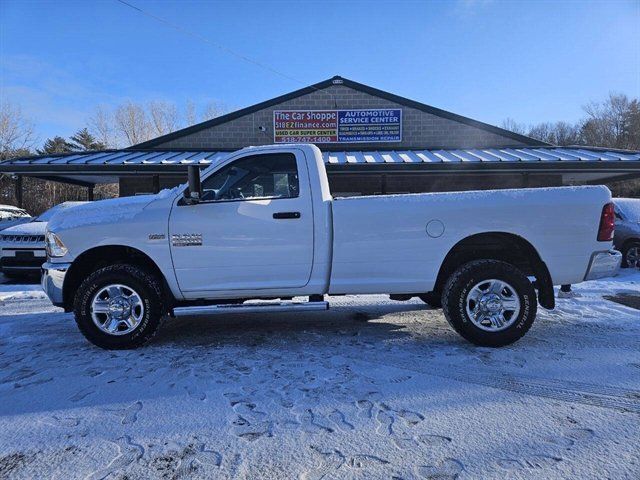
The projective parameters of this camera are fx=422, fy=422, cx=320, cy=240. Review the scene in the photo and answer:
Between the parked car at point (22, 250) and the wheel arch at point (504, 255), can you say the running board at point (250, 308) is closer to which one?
the wheel arch at point (504, 255)

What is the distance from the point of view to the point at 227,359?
4148 mm

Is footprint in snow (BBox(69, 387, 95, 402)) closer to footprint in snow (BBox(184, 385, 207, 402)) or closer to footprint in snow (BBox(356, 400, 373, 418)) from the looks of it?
footprint in snow (BBox(184, 385, 207, 402))

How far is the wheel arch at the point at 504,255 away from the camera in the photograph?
14.8ft

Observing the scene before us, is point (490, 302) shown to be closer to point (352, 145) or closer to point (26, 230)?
point (26, 230)

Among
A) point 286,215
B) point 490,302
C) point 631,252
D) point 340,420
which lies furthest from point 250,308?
point 631,252

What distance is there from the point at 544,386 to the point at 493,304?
3.49 ft

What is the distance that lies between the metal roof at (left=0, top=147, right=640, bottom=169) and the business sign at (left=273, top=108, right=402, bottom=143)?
3.26 feet

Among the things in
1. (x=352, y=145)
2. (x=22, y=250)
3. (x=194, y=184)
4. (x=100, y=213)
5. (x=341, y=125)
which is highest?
(x=341, y=125)

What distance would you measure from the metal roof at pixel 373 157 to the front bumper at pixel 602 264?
7.41m

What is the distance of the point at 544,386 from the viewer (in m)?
3.47

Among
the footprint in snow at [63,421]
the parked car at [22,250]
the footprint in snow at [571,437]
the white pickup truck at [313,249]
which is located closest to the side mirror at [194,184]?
the white pickup truck at [313,249]

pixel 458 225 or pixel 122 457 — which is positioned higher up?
pixel 458 225

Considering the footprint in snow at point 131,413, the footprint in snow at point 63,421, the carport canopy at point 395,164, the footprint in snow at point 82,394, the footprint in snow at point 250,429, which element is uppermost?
the carport canopy at point 395,164

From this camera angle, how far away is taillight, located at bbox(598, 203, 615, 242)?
434cm
